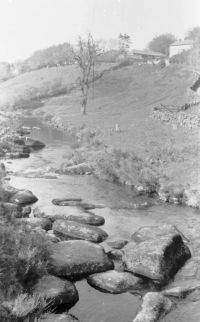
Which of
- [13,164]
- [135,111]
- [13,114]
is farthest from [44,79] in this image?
[13,164]

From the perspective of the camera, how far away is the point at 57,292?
15.6 meters

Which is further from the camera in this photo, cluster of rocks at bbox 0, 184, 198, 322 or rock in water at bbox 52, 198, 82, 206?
rock in water at bbox 52, 198, 82, 206

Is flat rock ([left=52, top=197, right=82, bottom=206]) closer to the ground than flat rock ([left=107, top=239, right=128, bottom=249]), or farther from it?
farther from it

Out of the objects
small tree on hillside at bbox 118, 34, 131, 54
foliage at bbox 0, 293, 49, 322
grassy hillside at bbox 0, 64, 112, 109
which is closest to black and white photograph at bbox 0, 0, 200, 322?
foliage at bbox 0, 293, 49, 322

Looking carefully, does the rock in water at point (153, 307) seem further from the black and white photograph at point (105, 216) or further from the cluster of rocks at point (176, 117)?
the cluster of rocks at point (176, 117)

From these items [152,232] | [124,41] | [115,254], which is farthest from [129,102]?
[124,41]

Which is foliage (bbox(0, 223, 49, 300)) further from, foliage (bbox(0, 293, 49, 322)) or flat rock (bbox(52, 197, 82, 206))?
flat rock (bbox(52, 197, 82, 206))

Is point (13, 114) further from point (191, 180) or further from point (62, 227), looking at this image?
point (62, 227)

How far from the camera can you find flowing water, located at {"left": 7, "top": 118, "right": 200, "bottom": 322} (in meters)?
15.5

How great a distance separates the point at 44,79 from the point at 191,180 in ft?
277

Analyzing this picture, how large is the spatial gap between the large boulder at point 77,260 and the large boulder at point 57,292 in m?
1.23

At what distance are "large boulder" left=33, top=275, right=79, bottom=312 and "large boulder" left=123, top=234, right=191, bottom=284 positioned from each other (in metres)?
3.15

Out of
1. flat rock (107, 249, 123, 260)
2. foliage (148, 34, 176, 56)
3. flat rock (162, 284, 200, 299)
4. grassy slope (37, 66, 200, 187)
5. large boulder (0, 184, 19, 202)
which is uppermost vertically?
foliage (148, 34, 176, 56)

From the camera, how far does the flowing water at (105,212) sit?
15.5 metres
